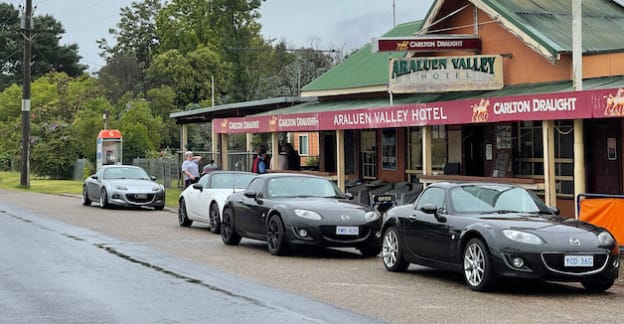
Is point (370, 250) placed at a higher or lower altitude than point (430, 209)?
lower

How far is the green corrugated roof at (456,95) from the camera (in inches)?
848

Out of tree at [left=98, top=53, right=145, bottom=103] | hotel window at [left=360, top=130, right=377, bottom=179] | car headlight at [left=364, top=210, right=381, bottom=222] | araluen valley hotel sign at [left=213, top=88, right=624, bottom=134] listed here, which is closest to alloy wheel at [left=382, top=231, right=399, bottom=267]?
car headlight at [left=364, top=210, right=381, bottom=222]

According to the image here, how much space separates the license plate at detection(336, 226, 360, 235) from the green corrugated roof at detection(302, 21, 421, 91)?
44.5 ft

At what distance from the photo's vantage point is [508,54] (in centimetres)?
2520

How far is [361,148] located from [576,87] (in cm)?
1413

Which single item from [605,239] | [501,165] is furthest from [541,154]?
[605,239]

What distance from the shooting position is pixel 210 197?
22.2 m

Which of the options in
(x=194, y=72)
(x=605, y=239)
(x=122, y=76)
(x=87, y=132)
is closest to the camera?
(x=605, y=239)

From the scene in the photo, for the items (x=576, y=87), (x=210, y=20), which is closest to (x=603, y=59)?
(x=576, y=87)

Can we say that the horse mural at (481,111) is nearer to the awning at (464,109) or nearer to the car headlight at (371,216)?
the awning at (464,109)

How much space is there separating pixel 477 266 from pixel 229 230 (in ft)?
23.7

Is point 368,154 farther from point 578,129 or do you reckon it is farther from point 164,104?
point 164,104

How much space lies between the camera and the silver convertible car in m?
30.0

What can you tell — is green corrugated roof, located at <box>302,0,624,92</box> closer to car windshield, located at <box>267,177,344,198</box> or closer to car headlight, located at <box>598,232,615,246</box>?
car windshield, located at <box>267,177,344,198</box>
